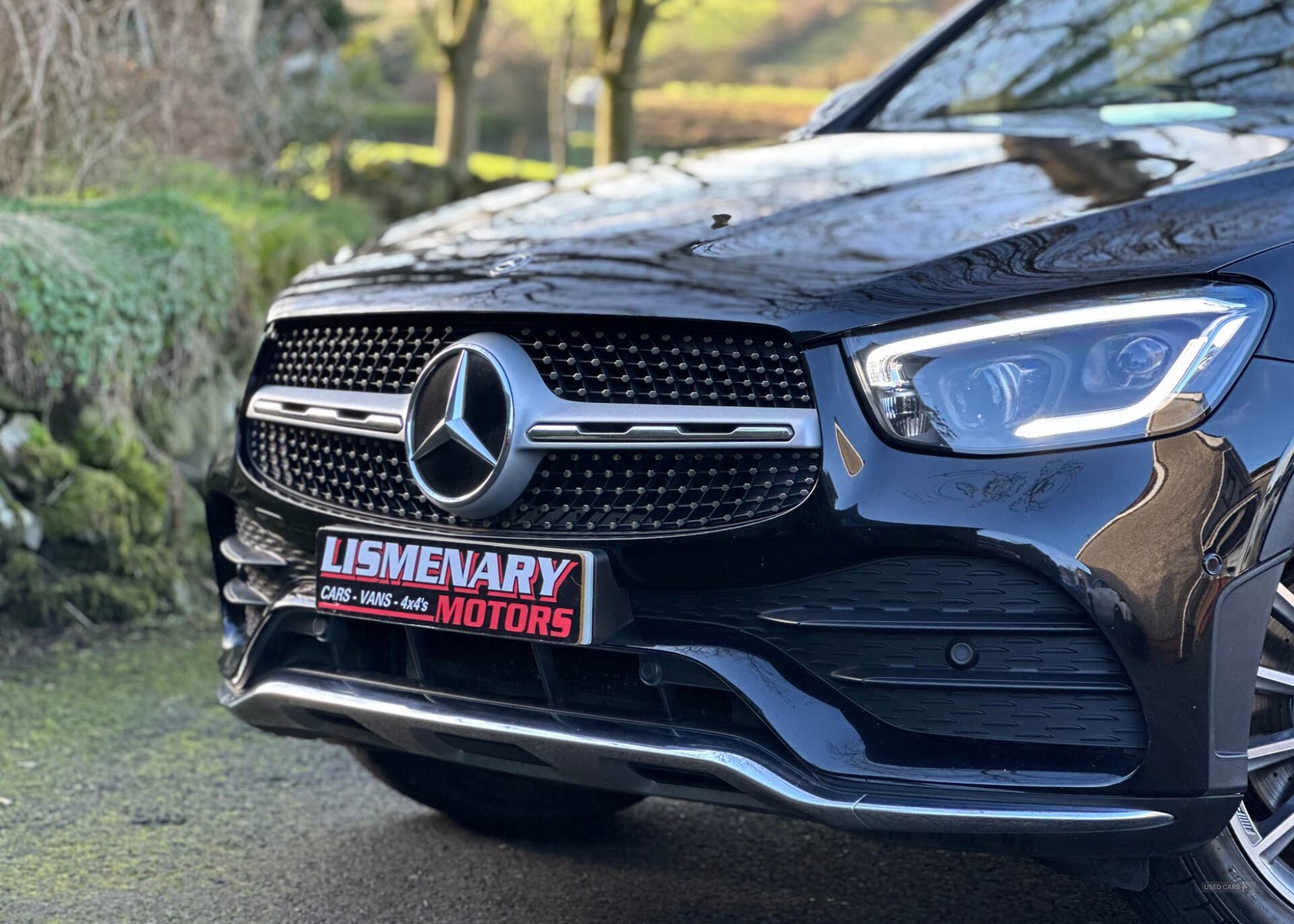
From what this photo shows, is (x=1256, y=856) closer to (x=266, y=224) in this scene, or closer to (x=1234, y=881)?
(x=1234, y=881)

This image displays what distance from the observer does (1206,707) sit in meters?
1.88

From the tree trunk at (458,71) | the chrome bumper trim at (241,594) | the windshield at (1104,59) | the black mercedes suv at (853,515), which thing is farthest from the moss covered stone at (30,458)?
the tree trunk at (458,71)

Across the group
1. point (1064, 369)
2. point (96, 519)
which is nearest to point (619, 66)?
point (96, 519)

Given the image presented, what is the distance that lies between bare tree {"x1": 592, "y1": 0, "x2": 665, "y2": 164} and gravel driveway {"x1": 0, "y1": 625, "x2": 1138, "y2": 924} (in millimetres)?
13462

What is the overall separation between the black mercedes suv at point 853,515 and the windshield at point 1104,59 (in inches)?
34.6

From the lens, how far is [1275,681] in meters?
2.00

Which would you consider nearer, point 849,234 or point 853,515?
point 853,515

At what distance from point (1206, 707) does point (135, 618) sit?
12.0 feet

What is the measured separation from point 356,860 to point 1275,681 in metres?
1.80

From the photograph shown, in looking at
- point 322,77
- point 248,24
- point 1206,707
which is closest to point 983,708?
point 1206,707

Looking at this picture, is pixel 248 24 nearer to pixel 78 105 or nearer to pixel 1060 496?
pixel 78 105

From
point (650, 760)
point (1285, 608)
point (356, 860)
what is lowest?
point (356, 860)

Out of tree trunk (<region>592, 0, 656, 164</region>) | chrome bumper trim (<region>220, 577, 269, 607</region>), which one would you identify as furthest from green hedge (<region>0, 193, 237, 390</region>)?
tree trunk (<region>592, 0, 656, 164</region>)

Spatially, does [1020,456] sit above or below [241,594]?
above
